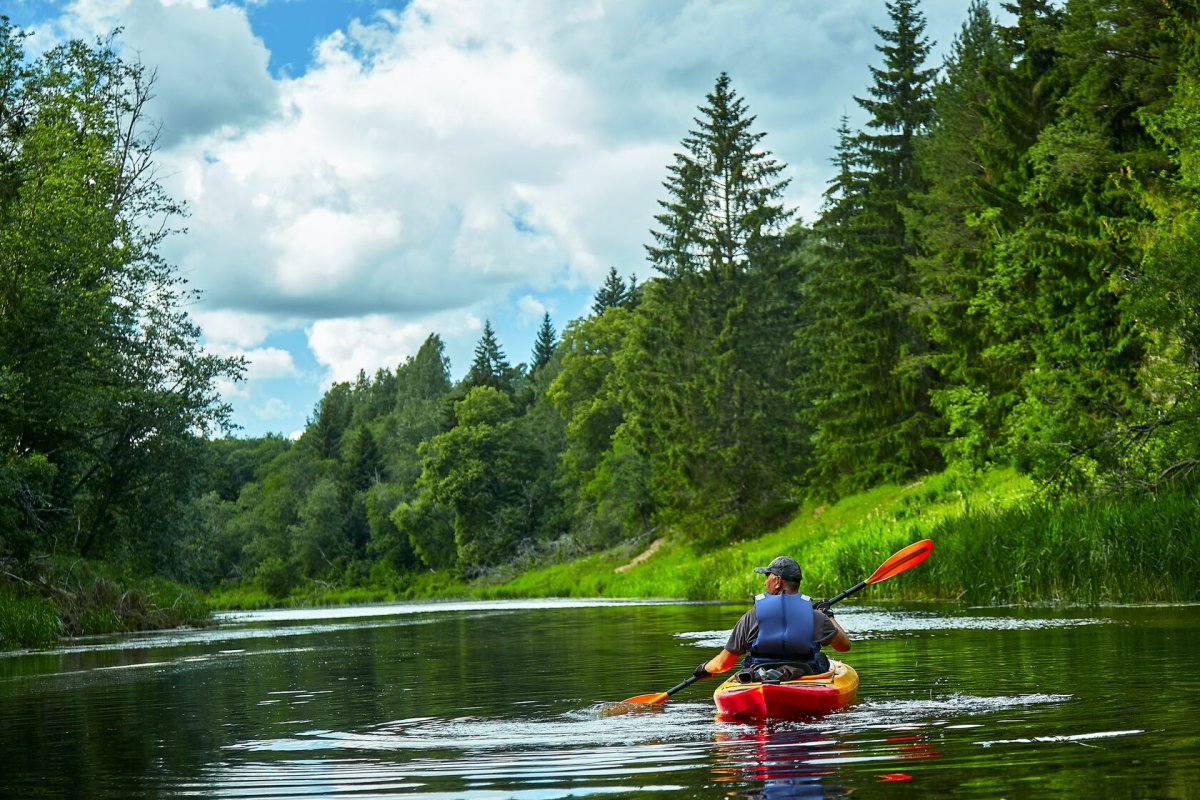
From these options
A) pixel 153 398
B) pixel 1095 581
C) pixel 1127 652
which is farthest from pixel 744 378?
pixel 1127 652

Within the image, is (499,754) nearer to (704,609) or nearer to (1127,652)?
(1127,652)

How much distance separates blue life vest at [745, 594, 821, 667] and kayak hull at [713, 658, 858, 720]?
0.51 meters

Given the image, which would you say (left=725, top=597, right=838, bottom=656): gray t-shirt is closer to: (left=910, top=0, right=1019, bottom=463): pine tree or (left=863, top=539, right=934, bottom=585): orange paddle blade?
(left=863, top=539, right=934, bottom=585): orange paddle blade

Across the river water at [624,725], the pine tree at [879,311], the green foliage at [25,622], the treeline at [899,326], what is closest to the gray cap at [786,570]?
the river water at [624,725]

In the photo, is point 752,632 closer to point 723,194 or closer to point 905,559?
point 905,559

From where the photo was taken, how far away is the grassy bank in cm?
2755

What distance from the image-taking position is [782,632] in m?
11.3

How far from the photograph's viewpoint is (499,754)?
960cm

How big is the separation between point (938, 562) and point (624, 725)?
56.6 ft

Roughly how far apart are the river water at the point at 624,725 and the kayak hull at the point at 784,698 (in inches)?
4.7

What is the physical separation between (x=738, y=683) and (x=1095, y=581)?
45.9 feet

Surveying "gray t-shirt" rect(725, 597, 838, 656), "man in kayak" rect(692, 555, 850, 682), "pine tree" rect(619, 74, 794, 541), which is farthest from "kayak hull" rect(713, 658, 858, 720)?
"pine tree" rect(619, 74, 794, 541)

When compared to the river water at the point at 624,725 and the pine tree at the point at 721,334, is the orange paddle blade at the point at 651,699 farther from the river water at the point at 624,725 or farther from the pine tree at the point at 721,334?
the pine tree at the point at 721,334

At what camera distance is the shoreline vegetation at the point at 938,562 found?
22.0 m
